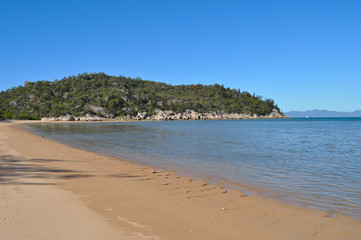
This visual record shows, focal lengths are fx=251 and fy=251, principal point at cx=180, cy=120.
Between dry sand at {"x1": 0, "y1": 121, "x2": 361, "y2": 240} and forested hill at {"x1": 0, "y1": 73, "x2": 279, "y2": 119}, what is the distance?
9208 centimetres

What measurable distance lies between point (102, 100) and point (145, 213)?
11218cm

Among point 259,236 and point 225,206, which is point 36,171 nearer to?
point 225,206

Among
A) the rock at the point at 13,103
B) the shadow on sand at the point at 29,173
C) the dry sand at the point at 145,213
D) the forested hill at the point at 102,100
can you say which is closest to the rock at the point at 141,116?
the forested hill at the point at 102,100

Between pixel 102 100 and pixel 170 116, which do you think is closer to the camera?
pixel 102 100

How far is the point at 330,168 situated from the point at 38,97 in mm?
125875

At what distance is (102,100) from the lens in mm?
111500

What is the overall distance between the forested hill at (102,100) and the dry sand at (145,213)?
92084 millimetres

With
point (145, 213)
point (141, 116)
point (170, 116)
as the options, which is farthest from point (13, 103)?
point (145, 213)

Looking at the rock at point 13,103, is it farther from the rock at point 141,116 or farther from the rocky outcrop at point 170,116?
the rock at point 141,116

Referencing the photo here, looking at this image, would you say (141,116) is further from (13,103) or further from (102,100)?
(13,103)

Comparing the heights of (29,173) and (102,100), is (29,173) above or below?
below

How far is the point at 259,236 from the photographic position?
4.21 m

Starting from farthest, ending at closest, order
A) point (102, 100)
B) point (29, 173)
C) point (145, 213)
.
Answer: point (102, 100), point (29, 173), point (145, 213)

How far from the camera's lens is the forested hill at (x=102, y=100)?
103 metres
